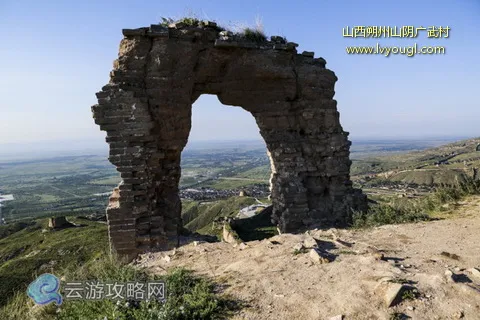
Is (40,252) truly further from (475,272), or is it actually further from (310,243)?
(475,272)

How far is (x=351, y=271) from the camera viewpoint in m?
4.66

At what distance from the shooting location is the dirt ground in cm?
377

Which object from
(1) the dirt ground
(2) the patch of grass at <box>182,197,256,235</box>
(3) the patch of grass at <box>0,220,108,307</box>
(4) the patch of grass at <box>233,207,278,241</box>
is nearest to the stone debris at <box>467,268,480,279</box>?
(1) the dirt ground

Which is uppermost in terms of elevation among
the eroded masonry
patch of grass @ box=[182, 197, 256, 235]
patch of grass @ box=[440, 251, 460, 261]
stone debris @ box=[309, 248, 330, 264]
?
the eroded masonry

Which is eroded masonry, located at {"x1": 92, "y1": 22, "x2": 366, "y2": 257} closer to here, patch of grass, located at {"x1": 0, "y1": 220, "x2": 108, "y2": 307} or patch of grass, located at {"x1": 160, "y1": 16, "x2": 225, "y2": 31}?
patch of grass, located at {"x1": 160, "y1": 16, "x2": 225, "y2": 31}

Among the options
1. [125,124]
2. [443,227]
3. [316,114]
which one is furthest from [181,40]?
[443,227]

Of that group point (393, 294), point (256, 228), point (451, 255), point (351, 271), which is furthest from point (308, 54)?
point (256, 228)

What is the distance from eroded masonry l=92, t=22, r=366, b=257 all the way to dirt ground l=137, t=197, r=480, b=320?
150 centimetres

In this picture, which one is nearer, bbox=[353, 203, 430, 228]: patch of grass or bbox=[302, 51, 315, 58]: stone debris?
bbox=[353, 203, 430, 228]: patch of grass

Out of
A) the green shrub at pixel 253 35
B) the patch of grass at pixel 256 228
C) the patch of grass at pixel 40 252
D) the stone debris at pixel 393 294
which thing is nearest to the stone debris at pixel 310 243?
the stone debris at pixel 393 294

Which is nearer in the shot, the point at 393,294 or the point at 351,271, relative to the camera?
the point at 393,294

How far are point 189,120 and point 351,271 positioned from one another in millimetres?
5931

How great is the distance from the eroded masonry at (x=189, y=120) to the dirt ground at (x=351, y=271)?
150cm

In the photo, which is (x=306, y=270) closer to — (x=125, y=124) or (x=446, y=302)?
(x=446, y=302)
